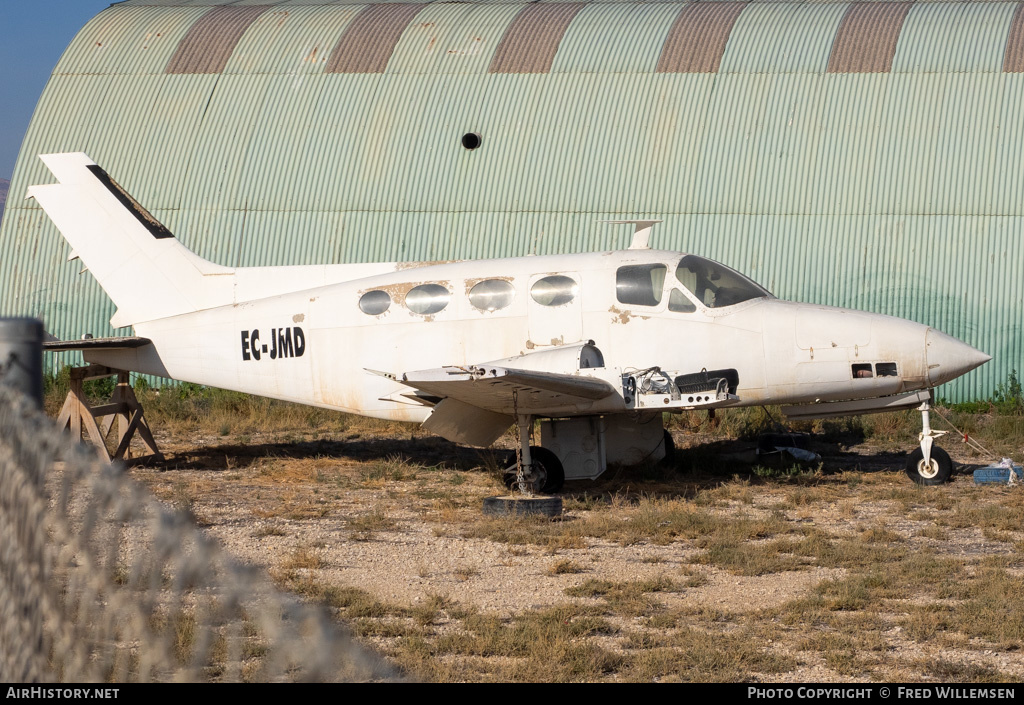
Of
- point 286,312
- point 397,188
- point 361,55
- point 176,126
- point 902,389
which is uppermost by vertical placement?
point 361,55

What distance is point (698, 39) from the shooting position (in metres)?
22.8

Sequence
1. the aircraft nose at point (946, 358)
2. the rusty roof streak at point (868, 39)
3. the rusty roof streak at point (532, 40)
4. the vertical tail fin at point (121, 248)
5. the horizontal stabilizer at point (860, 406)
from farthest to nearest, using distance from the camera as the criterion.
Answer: the rusty roof streak at point (532, 40), the rusty roof streak at point (868, 39), the vertical tail fin at point (121, 248), the horizontal stabilizer at point (860, 406), the aircraft nose at point (946, 358)

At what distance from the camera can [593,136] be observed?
2159 centimetres

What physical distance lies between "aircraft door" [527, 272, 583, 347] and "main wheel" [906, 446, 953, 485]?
14.9 feet

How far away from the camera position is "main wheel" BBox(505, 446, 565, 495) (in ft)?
44.9

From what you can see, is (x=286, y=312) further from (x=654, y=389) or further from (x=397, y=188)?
(x=397, y=188)

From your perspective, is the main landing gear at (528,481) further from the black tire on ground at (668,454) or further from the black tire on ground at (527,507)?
the black tire on ground at (668,454)

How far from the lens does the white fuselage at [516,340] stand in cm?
1327

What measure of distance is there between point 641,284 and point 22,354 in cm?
1043

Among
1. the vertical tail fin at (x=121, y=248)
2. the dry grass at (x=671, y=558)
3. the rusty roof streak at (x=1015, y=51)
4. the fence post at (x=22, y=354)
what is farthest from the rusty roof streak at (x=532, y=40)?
the fence post at (x=22, y=354)

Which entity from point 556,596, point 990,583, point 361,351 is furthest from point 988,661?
point 361,351

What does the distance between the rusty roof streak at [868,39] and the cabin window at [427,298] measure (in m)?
11.1

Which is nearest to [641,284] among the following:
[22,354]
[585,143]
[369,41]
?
[585,143]

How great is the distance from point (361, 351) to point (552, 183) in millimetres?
8070
